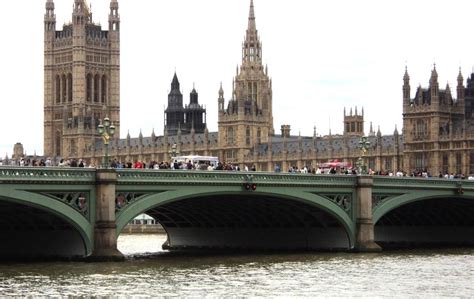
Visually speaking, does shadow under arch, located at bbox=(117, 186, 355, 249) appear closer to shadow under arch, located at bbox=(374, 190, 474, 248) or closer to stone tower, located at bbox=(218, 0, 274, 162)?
shadow under arch, located at bbox=(374, 190, 474, 248)

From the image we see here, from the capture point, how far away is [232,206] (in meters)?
75.4

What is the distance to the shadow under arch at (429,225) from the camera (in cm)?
8812

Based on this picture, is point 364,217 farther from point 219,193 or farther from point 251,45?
point 251,45

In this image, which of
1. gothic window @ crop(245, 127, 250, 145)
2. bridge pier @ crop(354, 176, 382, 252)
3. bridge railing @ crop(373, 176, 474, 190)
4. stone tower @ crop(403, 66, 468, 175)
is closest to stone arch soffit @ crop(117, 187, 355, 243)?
bridge pier @ crop(354, 176, 382, 252)

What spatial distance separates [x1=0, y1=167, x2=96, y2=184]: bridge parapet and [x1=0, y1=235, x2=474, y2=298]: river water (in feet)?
13.2

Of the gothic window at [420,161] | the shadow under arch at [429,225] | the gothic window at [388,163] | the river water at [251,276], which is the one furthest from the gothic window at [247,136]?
the river water at [251,276]

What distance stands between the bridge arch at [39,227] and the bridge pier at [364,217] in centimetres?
1825

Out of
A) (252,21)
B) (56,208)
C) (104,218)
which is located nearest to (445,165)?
(252,21)

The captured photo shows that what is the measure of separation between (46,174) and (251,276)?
10340 mm

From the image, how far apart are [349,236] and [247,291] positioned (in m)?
24.4

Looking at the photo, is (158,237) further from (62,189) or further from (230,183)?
(62,189)

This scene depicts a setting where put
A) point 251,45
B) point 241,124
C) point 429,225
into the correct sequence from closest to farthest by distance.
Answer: point 429,225, point 241,124, point 251,45

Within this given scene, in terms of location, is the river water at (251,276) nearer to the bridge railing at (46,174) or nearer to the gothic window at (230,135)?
the bridge railing at (46,174)

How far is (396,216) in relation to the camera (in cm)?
8919
